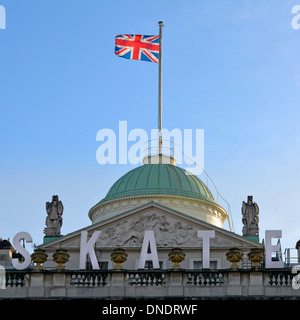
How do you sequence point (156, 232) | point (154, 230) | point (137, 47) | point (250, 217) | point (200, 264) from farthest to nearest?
point (137, 47) → point (250, 217) → point (154, 230) → point (156, 232) → point (200, 264)

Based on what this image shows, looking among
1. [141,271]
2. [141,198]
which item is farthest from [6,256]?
[141,271]

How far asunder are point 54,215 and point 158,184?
33.5 ft

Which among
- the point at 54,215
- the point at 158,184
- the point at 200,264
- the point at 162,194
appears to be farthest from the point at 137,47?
the point at 200,264

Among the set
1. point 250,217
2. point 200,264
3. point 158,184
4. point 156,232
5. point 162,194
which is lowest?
point 200,264

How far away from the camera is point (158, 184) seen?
68.4 metres

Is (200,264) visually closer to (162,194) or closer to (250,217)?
(250,217)

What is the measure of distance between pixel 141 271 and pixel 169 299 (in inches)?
89.8

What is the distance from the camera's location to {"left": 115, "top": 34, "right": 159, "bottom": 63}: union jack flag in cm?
6894

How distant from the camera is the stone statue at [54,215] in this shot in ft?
202

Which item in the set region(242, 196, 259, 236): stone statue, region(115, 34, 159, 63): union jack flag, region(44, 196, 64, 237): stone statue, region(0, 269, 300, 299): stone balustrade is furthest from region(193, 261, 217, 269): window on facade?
region(115, 34, 159, 63): union jack flag

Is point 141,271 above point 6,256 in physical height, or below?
below

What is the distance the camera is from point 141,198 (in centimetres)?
6712
